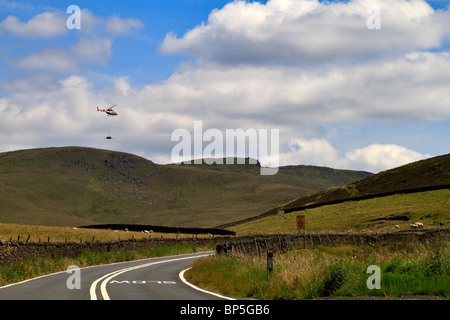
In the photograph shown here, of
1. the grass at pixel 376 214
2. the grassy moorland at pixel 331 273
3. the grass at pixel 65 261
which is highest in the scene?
the grass at pixel 376 214

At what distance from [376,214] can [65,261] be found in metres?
51.1

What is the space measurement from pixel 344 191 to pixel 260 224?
2263 centimetres

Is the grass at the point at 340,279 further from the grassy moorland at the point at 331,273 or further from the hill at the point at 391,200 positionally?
the hill at the point at 391,200

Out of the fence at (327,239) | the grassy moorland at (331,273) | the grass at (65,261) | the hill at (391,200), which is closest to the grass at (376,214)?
the hill at (391,200)

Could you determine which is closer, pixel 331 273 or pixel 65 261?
pixel 331 273

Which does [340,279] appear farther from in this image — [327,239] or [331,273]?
[327,239]

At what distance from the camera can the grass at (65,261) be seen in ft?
93.8

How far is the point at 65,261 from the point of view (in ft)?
129

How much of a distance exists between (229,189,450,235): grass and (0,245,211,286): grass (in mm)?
22463

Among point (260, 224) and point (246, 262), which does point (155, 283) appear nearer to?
point (246, 262)

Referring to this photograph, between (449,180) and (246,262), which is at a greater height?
(449,180)

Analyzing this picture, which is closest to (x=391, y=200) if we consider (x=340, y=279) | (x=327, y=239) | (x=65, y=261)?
(x=327, y=239)

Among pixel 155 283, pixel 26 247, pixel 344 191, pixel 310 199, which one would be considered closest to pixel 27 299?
pixel 155 283
